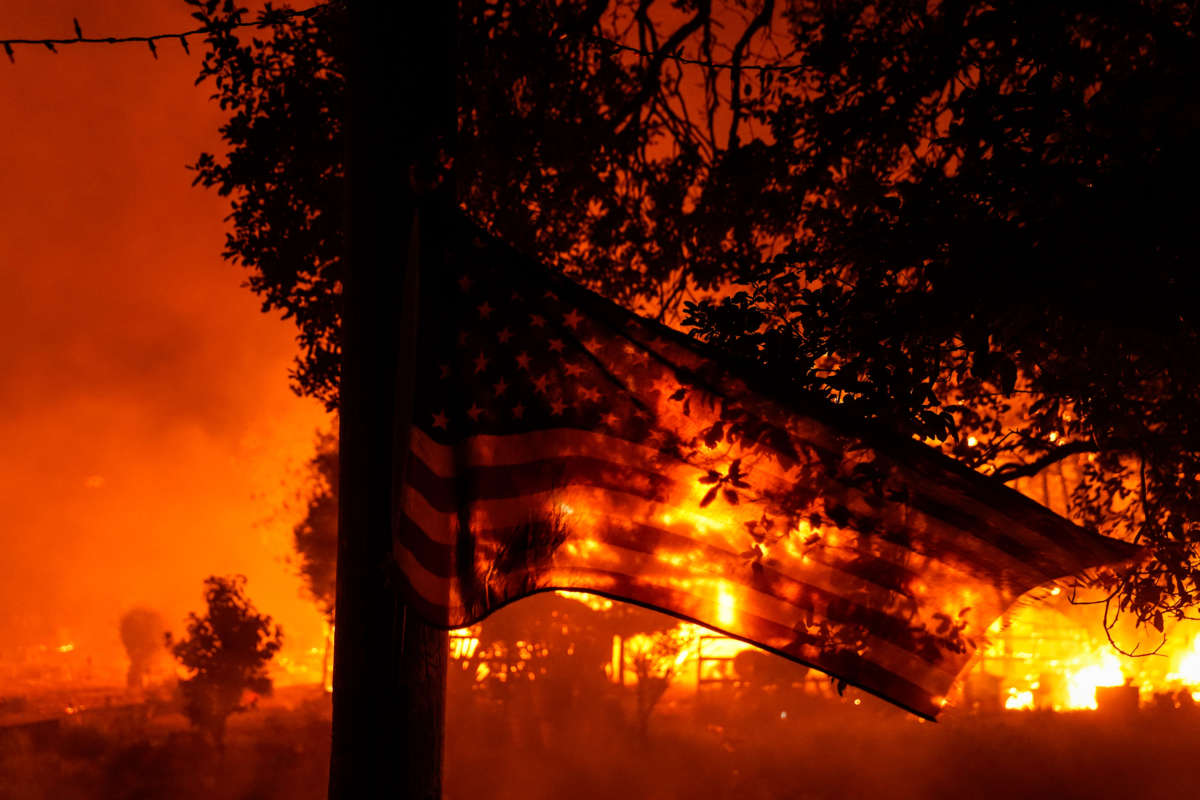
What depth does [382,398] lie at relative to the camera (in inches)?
132

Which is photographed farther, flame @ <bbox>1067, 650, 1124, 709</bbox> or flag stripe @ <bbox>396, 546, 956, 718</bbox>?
flame @ <bbox>1067, 650, 1124, 709</bbox>

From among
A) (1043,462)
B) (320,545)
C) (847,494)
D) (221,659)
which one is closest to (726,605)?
(847,494)

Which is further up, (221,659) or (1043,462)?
(1043,462)

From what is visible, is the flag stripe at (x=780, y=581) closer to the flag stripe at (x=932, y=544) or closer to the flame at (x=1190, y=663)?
the flag stripe at (x=932, y=544)

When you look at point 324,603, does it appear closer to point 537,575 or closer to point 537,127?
point 537,127

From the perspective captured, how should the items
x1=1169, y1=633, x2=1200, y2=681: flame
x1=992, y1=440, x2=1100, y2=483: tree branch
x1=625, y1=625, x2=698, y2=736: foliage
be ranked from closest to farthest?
1. x1=992, y1=440, x2=1100, y2=483: tree branch
2. x1=625, y1=625, x2=698, y2=736: foliage
3. x1=1169, y1=633, x2=1200, y2=681: flame

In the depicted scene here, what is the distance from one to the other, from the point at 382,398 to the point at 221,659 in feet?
112

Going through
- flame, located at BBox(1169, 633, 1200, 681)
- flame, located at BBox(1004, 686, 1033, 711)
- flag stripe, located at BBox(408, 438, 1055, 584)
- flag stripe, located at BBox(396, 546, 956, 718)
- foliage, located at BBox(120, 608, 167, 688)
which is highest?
foliage, located at BBox(120, 608, 167, 688)

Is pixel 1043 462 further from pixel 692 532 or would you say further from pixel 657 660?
pixel 657 660

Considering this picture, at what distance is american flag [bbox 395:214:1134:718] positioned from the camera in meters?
3.44

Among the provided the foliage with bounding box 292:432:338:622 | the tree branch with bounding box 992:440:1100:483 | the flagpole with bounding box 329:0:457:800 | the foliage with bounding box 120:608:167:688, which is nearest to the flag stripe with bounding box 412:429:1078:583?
the flagpole with bounding box 329:0:457:800

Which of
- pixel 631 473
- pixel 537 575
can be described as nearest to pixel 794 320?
pixel 631 473

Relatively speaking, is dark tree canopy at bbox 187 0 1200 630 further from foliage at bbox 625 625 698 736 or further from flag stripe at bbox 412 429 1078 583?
foliage at bbox 625 625 698 736

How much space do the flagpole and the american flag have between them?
33 cm
